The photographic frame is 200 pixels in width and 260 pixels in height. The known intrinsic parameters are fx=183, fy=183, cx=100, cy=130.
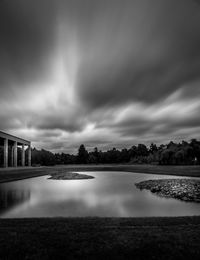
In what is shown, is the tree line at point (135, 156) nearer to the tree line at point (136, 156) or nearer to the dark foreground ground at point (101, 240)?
the tree line at point (136, 156)

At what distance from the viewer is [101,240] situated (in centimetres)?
391

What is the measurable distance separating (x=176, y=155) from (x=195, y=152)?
274 inches

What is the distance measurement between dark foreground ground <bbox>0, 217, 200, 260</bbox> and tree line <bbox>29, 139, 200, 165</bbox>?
53265mm

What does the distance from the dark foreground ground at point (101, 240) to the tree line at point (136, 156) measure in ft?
175

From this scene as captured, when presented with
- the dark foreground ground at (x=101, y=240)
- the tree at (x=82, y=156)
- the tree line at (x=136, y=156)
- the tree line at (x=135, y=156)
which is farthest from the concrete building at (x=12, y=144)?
the tree at (x=82, y=156)

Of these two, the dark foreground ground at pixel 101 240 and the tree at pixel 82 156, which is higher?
the tree at pixel 82 156

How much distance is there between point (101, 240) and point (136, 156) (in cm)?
9148

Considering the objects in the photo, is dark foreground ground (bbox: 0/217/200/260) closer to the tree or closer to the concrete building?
the concrete building

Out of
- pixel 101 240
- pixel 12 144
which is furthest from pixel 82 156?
pixel 101 240

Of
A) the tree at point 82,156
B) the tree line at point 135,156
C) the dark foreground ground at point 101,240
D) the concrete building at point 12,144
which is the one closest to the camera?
the dark foreground ground at point 101,240

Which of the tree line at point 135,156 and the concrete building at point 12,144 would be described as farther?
the tree line at point 135,156

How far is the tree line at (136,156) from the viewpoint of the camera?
54438 mm

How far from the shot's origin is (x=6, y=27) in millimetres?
9625

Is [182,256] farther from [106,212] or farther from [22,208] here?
[22,208]
